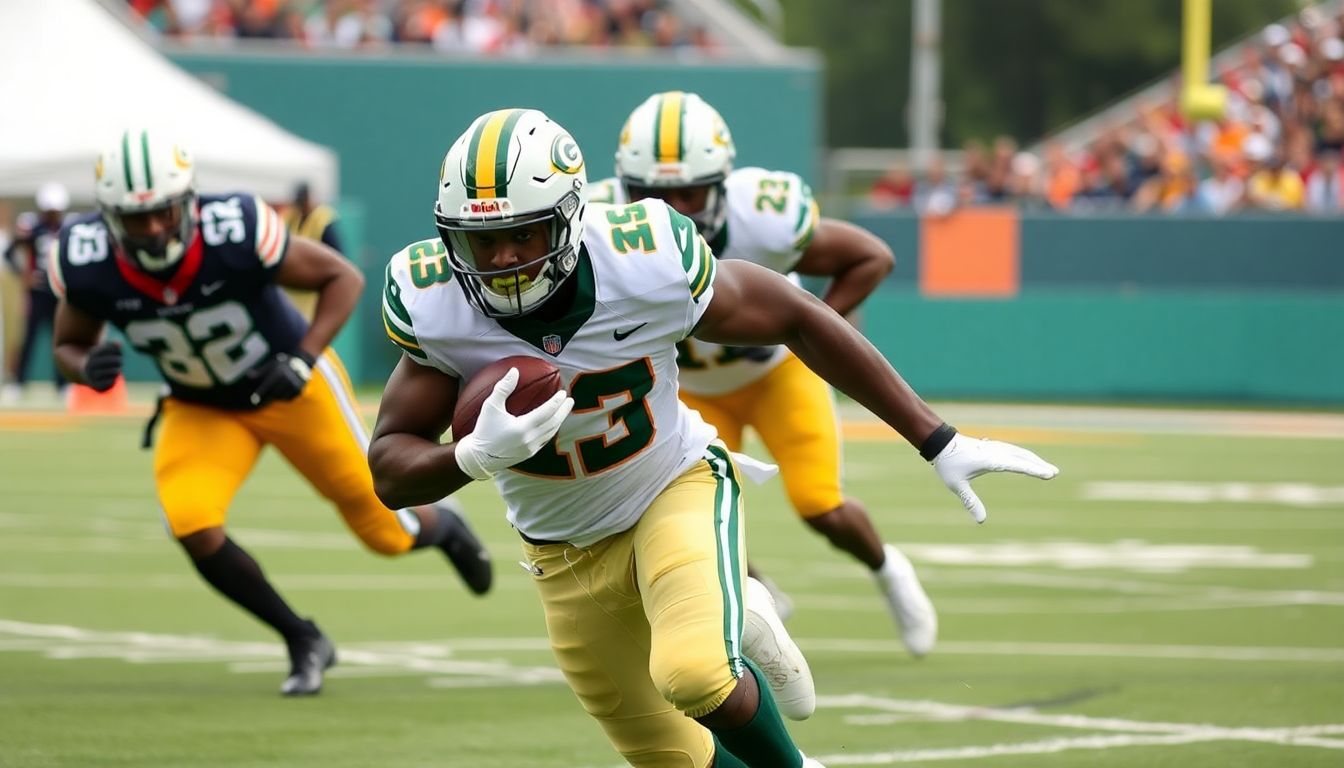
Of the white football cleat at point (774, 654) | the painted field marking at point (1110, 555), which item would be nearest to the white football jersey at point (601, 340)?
the white football cleat at point (774, 654)

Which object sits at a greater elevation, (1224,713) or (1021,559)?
(1224,713)

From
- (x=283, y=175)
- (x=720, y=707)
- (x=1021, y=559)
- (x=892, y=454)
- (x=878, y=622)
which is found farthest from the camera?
(x=283, y=175)

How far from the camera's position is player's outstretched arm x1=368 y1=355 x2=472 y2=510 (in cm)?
433

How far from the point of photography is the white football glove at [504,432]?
4.12 m

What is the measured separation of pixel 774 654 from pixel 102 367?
305cm

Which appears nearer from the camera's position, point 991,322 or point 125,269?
point 125,269

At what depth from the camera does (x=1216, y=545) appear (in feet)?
33.8

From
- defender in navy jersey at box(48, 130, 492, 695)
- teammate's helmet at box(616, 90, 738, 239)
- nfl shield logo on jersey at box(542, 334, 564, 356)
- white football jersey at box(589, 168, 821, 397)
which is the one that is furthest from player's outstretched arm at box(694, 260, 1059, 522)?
defender in navy jersey at box(48, 130, 492, 695)

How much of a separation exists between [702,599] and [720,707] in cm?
24

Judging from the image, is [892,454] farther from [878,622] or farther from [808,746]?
[808,746]

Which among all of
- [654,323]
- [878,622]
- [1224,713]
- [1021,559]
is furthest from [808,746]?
[1021,559]

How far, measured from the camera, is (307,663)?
6.74m

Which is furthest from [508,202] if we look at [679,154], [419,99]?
[419,99]

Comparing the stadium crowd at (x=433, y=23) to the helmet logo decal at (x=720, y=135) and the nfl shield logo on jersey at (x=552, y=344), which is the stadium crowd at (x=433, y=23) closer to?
the helmet logo decal at (x=720, y=135)
